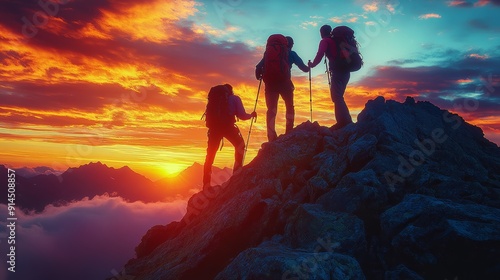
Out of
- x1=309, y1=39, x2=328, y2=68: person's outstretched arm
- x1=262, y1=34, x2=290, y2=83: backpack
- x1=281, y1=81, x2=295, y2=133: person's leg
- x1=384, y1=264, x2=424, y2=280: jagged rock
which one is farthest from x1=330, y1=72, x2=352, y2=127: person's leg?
x1=384, y1=264, x2=424, y2=280: jagged rock

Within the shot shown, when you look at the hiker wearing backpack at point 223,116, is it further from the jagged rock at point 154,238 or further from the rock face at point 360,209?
the jagged rock at point 154,238

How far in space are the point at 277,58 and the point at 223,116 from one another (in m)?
4.17

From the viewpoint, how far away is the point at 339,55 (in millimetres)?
16531

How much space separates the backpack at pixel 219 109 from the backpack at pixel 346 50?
6216 millimetres

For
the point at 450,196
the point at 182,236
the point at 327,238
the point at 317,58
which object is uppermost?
the point at 317,58

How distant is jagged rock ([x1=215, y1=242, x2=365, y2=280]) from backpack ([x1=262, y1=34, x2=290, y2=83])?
10.5 meters

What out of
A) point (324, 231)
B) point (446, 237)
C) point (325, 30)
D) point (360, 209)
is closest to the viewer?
point (446, 237)

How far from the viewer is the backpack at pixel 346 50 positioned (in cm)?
1642

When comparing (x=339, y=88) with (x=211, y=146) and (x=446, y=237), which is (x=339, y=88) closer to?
(x=211, y=146)

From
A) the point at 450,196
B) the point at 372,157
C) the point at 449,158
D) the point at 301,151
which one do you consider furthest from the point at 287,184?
the point at 449,158

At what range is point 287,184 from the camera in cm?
1499

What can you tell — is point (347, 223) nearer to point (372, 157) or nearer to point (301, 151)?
point (372, 157)

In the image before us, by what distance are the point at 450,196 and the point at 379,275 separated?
4.78 metres

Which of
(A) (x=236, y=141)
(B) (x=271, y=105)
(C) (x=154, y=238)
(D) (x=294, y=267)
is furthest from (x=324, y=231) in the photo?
(C) (x=154, y=238)
